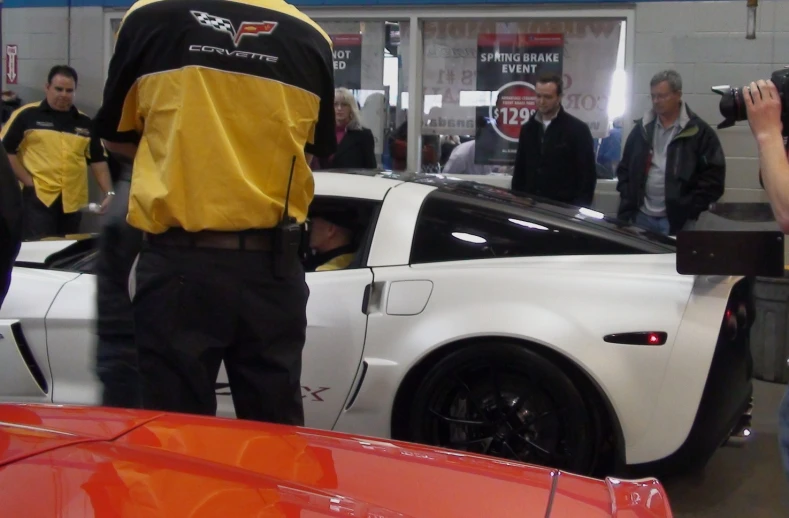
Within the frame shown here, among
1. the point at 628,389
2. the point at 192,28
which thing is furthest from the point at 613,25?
the point at 192,28

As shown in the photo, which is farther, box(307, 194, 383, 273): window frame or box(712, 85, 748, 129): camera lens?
box(307, 194, 383, 273): window frame

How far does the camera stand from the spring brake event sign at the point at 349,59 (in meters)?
8.23

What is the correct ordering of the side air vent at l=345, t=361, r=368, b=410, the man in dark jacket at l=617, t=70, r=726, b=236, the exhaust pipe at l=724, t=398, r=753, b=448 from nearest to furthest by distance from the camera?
1. the side air vent at l=345, t=361, r=368, b=410
2. the exhaust pipe at l=724, t=398, r=753, b=448
3. the man in dark jacket at l=617, t=70, r=726, b=236

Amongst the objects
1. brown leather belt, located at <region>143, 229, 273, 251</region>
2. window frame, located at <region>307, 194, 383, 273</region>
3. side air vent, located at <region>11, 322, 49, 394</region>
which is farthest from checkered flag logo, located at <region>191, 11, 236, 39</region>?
side air vent, located at <region>11, 322, 49, 394</region>

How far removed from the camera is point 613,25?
764cm

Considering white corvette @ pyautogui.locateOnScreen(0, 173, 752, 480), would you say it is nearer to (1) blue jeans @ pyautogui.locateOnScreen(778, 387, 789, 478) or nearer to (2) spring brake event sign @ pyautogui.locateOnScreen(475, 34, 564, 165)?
(1) blue jeans @ pyautogui.locateOnScreen(778, 387, 789, 478)

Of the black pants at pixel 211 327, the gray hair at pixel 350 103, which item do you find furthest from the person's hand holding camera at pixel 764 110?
the gray hair at pixel 350 103

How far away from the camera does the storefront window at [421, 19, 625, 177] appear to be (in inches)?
303

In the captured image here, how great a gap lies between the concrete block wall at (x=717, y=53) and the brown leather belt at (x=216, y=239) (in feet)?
18.4

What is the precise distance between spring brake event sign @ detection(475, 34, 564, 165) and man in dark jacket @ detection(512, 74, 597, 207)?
117cm

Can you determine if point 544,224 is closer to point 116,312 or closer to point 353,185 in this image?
point 353,185

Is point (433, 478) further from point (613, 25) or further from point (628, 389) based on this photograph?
point (613, 25)

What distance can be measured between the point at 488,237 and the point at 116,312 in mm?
1496

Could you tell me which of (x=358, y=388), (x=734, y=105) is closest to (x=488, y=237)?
(x=358, y=388)
